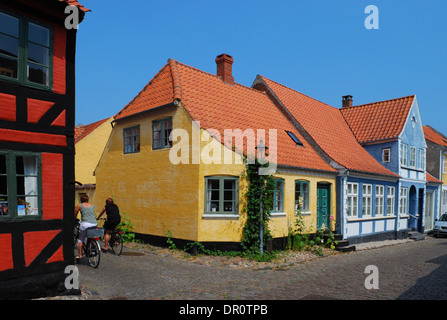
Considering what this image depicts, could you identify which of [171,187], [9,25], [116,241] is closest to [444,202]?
[171,187]

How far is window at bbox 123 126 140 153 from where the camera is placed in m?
15.1

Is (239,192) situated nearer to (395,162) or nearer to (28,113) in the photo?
(28,113)

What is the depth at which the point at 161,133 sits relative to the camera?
13.9m

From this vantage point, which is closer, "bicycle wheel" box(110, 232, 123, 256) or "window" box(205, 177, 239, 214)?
"bicycle wheel" box(110, 232, 123, 256)

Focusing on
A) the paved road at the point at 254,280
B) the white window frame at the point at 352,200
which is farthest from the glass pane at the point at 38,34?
the white window frame at the point at 352,200

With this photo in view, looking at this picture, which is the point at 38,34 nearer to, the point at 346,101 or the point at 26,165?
the point at 26,165

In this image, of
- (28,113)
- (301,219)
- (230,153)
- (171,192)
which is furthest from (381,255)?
(28,113)

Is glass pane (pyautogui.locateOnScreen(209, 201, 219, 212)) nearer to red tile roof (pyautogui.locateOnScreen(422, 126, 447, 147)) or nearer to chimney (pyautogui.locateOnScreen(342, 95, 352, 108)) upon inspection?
chimney (pyautogui.locateOnScreen(342, 95, 352, 108))

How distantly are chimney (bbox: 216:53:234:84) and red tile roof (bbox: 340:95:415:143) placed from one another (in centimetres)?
953

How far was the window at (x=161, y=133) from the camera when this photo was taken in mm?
13709

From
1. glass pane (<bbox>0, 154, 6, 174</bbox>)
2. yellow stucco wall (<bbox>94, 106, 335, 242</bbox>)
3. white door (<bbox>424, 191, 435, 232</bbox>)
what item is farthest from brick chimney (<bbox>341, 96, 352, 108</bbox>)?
glass pane (<bbox>0, 154, 6, 174</bbox>)

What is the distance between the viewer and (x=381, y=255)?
47.4 feet

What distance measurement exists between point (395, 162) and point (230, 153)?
42.3 feet

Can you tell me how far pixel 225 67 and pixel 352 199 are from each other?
860 centimetres
